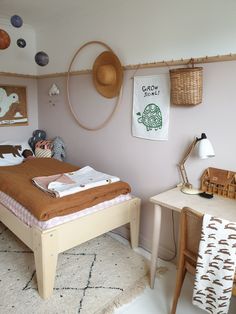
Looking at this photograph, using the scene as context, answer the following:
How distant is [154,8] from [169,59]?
445mm

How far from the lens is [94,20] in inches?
103

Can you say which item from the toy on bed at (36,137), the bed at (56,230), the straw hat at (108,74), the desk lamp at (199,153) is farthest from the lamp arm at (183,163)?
the toy on bed at (36,137)

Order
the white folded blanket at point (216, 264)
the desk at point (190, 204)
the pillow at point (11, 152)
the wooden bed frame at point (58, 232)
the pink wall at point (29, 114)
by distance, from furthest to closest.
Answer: the pink wall at point (29, 114)
the pillow at point (11, 152)
the wooden bed frame at point (58, 232)
the desk at point (190, 204)
the white folded blanket at point (216, 264)

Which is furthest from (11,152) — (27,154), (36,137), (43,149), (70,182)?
(70,182)

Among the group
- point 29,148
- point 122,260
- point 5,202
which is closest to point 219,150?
point 122,260

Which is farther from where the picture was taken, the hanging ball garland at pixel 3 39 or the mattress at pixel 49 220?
the hanging ball garland at pixel 3 39

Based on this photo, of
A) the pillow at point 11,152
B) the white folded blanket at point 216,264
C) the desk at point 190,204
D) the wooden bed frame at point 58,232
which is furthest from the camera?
the pillow at point 11,152

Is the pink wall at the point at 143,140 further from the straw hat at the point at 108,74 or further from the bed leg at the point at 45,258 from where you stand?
the bed leg at the point at 45,258

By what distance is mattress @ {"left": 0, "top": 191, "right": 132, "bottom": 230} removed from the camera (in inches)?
71.3

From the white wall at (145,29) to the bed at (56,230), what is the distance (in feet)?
4.36

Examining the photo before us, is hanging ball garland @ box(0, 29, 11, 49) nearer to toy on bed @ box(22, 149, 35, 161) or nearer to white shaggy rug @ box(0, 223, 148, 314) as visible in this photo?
toy on bed @ box(22, 149, 35, 161)

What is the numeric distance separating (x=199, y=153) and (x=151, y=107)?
0.67 metres

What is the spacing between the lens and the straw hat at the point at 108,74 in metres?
2.44

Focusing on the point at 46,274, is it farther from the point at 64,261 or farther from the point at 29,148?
the point at 29,148
